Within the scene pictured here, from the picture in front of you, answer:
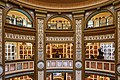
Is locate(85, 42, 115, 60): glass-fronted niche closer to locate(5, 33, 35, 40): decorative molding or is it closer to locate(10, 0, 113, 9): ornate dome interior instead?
locate(10, 0, 113, 9): ornate dome interior

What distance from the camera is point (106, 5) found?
9219mm

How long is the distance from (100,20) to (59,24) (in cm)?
310

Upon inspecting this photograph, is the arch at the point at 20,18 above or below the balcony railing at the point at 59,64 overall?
above

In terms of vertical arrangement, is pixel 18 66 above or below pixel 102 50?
below

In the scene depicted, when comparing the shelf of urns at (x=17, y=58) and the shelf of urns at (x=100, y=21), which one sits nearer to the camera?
the shelf of urns at (x=17, y=58)

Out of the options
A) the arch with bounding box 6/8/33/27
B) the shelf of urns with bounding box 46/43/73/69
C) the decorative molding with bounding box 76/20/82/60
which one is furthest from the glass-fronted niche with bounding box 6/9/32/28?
the decorative molding with bounding box 76/20/82/60

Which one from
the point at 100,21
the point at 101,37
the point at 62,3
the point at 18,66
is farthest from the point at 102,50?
the point at 18,66

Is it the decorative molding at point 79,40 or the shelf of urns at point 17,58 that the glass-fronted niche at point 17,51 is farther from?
the decorative molding at point 79,40

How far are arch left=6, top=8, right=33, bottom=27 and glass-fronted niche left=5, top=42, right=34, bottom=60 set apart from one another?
6.32 feet

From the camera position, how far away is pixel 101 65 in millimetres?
9766

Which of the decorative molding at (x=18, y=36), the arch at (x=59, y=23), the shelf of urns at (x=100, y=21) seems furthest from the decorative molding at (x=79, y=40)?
the decorative molding at (x=18, y=36)

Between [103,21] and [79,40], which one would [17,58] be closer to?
[79,40]

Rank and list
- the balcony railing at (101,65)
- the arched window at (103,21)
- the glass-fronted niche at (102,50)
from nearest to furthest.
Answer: the balcony railing at (101,65)
the arched window at (103,21)
the glass-fronted niche at (102,50)

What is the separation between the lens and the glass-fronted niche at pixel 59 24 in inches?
452
